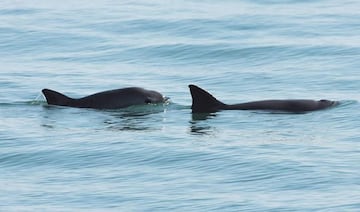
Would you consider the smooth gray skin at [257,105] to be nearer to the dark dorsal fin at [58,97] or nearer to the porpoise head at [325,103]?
the porpoise head at [325,103]

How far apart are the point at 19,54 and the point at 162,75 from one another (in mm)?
4943

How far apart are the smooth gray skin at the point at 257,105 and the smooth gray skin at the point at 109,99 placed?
124 cm

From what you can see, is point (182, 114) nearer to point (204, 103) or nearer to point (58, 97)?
point (204, 103)

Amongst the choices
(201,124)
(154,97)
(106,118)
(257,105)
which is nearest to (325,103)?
(257,105)

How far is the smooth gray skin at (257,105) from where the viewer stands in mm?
24578

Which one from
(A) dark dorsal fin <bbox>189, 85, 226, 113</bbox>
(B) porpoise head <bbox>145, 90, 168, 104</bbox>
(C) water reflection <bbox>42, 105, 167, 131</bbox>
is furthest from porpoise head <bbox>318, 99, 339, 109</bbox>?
(B) porpoise head <bbox>145, 90, 168, 104</bbox>

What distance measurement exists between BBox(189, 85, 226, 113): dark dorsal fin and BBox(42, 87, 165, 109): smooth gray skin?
119 centimetres

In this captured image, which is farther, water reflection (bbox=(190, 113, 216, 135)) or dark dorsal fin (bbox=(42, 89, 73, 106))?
dark dorsal fin (bbox=(42, 89, 73, 106))

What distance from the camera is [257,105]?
24906 mm

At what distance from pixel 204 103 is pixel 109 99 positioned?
186cm

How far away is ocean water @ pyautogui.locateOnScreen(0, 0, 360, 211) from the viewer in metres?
19.2

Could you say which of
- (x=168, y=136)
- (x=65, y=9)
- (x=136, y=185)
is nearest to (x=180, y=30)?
(x=65, y=9)

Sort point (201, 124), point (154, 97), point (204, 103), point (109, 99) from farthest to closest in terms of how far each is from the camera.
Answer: point (154, 97) → point (109, 99) → point (204, 103) → point (201, 124)

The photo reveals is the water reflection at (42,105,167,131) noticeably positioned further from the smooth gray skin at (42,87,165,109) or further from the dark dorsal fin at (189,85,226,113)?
the dark dorsal fin at (189,85,226,113)
